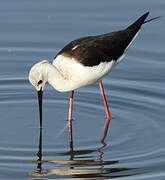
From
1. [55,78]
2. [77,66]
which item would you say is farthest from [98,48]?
[55,78]

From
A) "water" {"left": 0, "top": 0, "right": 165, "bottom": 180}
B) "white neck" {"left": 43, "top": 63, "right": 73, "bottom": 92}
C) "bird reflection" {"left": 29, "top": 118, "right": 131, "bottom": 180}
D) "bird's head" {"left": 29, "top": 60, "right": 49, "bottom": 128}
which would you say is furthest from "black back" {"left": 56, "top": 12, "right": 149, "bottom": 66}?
"bird reflection" {"left": 29, "top": 118, "right": 131, "bottom": 180}

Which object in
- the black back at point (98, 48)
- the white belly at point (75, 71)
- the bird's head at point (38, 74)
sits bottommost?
the bird's head at point (38, 74)

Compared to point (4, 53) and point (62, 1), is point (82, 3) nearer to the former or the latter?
point (62, 1)

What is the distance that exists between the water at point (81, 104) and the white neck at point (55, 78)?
24.4 inches

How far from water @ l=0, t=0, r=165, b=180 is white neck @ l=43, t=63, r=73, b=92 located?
62 cm

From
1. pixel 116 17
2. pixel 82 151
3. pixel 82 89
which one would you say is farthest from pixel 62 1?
pixel 82 151

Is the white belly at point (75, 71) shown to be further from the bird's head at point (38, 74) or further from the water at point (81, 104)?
the water at point (81, 104)

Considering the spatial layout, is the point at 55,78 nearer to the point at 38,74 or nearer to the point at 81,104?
the point at 38,74

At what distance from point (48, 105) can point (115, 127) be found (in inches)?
51.3

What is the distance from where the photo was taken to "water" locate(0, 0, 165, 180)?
840 cm

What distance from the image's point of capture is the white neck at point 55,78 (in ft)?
30.7

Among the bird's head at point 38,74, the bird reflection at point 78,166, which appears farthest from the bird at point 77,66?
the bird reflection at point 78,166

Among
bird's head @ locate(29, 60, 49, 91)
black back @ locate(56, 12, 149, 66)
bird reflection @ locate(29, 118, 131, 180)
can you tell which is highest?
black back @ locate(56, 12, 149, 66)

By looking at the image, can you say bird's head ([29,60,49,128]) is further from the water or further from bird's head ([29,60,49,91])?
the water
